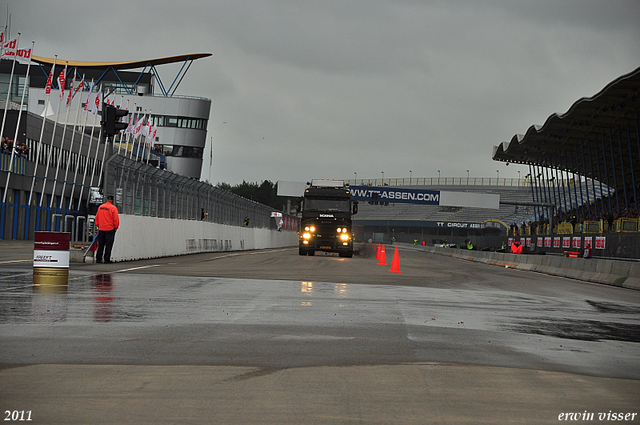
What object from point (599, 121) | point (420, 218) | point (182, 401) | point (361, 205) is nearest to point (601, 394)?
point (182, 401)

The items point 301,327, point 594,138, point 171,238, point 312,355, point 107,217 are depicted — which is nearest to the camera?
point 312,355

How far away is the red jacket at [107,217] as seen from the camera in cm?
1972

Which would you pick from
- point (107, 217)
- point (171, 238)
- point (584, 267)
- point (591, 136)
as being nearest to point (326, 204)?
point (171, 238)

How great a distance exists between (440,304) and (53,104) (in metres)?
89.8

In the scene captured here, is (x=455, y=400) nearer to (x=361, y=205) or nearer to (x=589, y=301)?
(x=589, y=301)

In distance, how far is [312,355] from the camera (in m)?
6.86

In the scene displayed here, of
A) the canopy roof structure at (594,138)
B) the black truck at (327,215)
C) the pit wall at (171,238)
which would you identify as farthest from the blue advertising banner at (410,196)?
the black truck at (327,215)

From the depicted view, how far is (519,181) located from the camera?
406 feet

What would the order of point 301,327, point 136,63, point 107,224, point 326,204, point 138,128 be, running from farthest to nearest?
point 136,63
point 138,128
point 326,204
point 107,224
point 301,327

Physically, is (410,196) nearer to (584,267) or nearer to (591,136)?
(591,136)

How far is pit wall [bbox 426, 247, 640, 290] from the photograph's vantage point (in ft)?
72.2

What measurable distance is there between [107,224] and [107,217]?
32cm

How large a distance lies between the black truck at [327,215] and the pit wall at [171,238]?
501cm

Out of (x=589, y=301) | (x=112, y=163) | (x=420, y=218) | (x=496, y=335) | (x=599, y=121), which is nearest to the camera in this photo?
(x=496, y=335)
